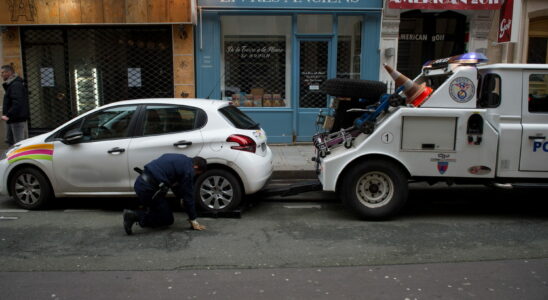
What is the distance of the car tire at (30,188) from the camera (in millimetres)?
6789

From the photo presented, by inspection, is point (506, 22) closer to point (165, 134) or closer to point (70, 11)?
point (165, 134)

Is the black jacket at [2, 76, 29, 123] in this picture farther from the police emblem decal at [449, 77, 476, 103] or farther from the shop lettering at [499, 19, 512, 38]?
the shop lettering at [499, 19, 512, 38]

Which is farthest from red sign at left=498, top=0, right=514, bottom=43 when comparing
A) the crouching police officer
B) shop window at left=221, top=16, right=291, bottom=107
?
the crouching police officer

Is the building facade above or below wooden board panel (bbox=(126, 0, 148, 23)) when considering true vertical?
below

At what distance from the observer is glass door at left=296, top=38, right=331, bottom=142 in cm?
1191

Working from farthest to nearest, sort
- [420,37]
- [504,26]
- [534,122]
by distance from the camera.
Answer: [420,37] → [504,26] → [534,122]

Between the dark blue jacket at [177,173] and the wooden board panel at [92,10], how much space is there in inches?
268

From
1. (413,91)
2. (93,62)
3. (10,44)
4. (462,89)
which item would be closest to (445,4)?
(413,91)

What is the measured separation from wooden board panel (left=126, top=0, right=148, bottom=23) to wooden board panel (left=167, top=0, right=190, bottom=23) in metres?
0.56

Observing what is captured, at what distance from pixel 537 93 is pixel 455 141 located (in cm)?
127

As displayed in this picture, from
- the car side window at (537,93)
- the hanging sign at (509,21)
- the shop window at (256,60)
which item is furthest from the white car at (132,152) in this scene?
the hanging sign at (509,21)

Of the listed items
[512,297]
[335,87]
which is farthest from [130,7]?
[512,297]

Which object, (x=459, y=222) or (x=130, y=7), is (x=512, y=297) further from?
(x=130, y=7)

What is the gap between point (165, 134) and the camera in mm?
6648
